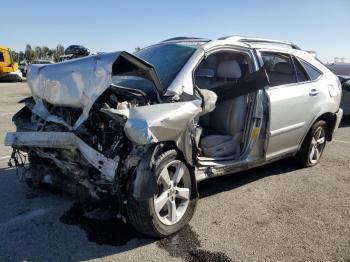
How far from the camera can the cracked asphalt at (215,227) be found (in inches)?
128

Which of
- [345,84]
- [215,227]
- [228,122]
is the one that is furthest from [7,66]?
[215,227]

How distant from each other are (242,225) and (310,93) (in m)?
2.40

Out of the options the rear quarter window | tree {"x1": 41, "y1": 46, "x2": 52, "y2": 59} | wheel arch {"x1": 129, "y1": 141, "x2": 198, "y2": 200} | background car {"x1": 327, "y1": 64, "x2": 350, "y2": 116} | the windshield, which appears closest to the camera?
wheel arch {"x1": 129, "y1": 141, "x2": 198, "y2": 200}

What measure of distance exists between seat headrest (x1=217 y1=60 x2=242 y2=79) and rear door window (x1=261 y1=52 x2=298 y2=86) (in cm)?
47

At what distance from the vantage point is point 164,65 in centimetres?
421

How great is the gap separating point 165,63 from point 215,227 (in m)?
1.86

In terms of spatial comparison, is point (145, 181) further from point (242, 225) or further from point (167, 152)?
point (242, 225)

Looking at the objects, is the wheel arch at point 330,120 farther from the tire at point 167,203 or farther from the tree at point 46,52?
the tree at point 46,52

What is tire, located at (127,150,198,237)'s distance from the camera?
3229mm

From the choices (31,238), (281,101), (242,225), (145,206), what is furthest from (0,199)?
(281,101)

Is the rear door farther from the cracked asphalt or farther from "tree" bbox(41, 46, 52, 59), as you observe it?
"tree" bbox(41, 46, 52, 59)

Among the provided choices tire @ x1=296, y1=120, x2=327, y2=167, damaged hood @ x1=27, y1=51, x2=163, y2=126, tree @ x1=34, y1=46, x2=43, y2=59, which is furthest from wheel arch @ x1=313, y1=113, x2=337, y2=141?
tree @ x1=34, y1=46, x2=43, y2=59

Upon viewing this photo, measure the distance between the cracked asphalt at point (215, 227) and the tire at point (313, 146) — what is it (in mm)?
574

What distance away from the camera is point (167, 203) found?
3553 millimetres
